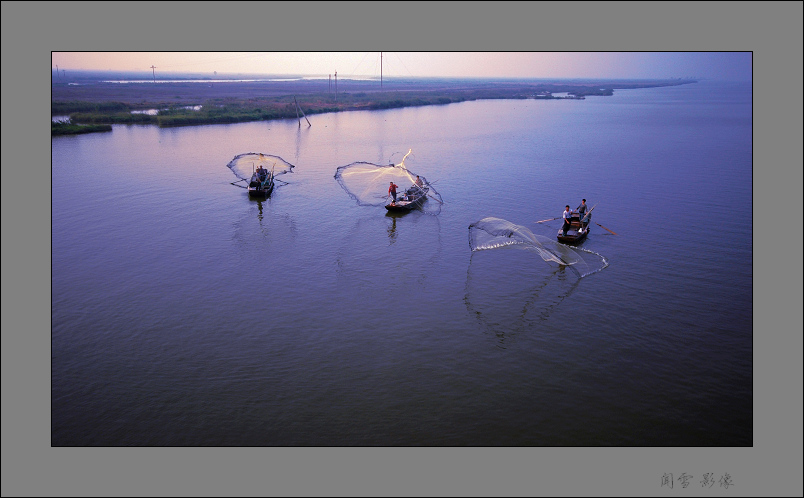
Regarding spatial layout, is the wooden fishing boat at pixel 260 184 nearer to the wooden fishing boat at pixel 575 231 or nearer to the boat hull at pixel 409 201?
the boat hull at pixel 409 201

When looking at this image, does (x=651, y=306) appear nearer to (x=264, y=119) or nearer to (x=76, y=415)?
(x=76, y=415)

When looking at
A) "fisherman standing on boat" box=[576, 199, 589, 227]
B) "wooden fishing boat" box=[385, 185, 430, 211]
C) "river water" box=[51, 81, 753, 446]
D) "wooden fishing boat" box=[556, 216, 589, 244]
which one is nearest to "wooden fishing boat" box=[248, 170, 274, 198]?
"river water" box=[51, 81, 753, 446]

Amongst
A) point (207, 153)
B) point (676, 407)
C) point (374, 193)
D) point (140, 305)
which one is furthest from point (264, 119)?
point (676, 407)

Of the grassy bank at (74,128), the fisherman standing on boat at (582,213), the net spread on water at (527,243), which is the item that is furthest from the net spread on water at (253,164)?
the grassy bank at (74,128)

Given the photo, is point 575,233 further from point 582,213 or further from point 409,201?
point 409,201

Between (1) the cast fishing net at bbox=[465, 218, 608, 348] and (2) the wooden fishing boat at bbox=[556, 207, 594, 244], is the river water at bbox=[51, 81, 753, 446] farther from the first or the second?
(2) the wooden fishing boat at bbox=[556, 207, 594, 244]

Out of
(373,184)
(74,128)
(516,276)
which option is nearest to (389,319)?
(516,276)
